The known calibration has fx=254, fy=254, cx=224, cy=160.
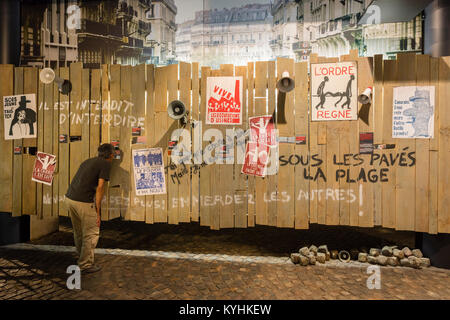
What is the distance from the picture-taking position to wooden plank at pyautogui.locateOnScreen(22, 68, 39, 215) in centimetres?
509

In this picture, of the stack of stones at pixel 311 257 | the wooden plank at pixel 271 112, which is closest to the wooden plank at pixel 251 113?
the wooden plank at pixel 271 112

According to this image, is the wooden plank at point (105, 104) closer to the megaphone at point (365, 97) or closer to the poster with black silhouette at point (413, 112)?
the megaphone at point (365, 97)

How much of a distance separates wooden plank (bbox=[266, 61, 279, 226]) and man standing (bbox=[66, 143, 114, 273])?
9.06 feet

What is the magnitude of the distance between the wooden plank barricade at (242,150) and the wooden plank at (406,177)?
0.06 feet

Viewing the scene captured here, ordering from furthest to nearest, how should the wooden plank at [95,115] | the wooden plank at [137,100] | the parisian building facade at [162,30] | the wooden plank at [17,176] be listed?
the parisian building facade at [162,30], the wooden plank at [17,176], the wooden plank at [95,115], the wooden plank at [137,100]

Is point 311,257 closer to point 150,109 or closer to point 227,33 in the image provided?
point 150,109

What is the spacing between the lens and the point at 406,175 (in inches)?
169

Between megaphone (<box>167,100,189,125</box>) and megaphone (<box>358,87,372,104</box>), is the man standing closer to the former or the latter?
megaphone (<box>167,100,189,125</box>)

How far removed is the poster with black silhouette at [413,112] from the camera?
13.9 feet

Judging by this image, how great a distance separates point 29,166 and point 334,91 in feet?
19.8

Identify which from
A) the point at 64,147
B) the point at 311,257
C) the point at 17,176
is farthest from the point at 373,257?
the point at 17,176

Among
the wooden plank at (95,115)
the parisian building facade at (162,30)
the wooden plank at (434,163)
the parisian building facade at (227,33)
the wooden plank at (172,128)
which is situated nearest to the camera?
the wooden plank at (434,163)

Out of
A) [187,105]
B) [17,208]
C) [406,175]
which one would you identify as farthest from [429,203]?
[17,208]

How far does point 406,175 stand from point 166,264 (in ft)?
14.4
